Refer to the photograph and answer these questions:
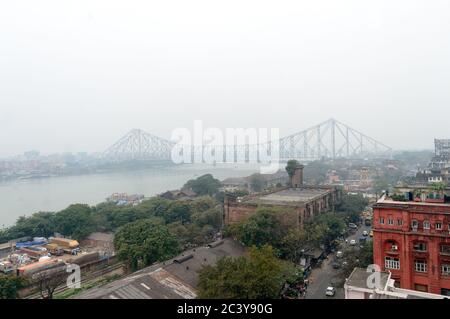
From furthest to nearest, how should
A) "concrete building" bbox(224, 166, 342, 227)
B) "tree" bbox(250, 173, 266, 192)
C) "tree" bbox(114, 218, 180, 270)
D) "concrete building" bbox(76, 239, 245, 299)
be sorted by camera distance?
"tree" bbox(250, 173, 266, 192) < "concrete building" bbox(224, 166, 342, 227) < "tree" bbox(114, 218, 180, 270) < "concrete building" bbox(76, 239, 245, 299)

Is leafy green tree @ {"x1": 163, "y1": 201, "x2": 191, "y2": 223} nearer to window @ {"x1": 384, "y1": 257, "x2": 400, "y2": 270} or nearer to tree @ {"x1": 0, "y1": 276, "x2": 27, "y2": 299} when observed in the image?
tree @ {"x1": 0, "y1": 276, "x2": 27, "y2": 299}

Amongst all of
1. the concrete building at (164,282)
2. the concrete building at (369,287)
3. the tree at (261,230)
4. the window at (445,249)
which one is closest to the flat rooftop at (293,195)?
the tree at (261,230)

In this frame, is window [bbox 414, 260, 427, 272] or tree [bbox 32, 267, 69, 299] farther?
tree [bbox 32, 267, 69, 299]

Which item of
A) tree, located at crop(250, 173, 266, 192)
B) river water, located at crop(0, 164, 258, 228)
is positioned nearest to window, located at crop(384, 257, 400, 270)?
river water, located at crop(0, 164, 258, 228)

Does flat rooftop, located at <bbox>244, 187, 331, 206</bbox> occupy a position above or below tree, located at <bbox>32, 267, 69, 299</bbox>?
above

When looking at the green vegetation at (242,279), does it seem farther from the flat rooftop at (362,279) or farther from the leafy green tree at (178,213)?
the leafy green tree at (178,213)

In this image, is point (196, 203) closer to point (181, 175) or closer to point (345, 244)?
point (345, 244)
